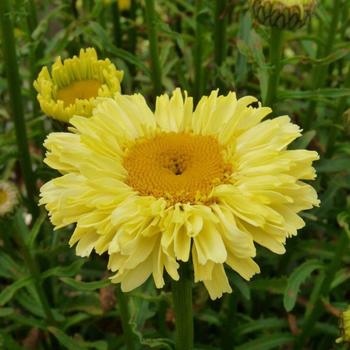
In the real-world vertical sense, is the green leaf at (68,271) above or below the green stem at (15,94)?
below

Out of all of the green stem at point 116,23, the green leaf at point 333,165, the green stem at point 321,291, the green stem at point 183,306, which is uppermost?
the green stem at point 116,23

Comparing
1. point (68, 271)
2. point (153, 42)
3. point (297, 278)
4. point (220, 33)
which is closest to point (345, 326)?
point (297, 278)

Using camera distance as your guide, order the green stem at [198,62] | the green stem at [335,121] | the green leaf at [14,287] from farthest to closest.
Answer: the green stem at [198,62] → the green stem at [335,121] → the green leaf at [14,287]

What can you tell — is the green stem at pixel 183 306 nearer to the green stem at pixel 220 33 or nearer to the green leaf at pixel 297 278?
the green leaf at pixel 297 278

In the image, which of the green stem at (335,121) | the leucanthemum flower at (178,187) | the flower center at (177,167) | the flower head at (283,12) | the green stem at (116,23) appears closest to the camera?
the leucanthemum flower at (178,187)

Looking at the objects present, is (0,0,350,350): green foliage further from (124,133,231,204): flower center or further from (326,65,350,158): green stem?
(124,133,231,204): flower center

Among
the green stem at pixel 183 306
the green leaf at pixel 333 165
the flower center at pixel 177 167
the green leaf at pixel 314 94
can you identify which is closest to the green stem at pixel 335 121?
the green leaf at pixel 333 165

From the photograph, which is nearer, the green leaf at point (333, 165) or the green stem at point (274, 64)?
the green stem at point (274, 64)
